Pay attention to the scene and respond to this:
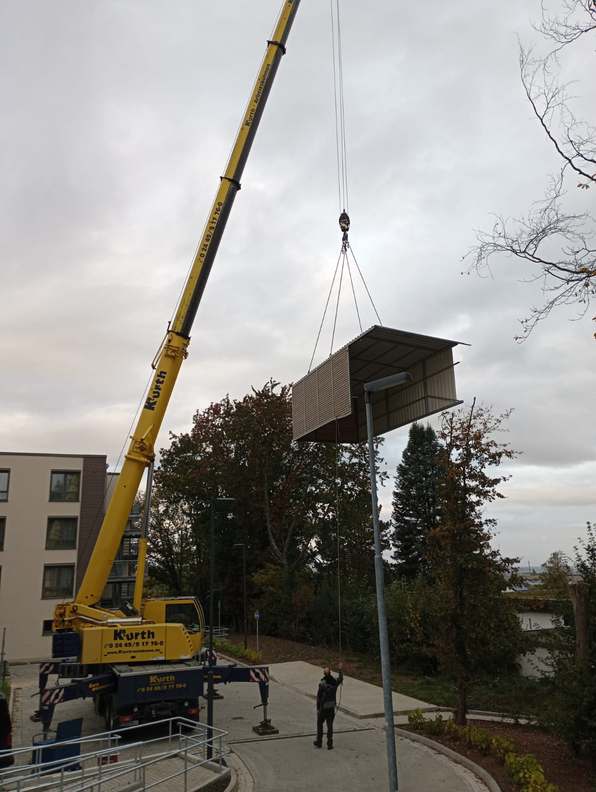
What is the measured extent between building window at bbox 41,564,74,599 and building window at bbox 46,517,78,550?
1.21 meters

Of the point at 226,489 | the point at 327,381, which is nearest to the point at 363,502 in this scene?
the point at 226,489

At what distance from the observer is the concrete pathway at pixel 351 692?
18.9 m

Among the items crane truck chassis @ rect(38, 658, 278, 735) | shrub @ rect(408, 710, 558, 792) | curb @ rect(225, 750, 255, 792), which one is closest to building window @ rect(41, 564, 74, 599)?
crane truck chassis @ rect(38, 658, 278, 735)

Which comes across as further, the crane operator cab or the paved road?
the crane operator cab

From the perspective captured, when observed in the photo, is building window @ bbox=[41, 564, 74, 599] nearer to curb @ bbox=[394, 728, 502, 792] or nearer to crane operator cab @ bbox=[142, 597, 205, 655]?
crane operator cab @ bbox=[142, 597, 205, 655]

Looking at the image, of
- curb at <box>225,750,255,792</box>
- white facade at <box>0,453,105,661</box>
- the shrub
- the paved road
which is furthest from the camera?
white facade at <box>0,453,105,661</box>

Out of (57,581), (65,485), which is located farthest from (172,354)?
(57,581)

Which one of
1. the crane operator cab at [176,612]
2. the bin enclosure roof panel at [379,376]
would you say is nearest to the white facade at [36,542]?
the crane operator cab at [176,612]

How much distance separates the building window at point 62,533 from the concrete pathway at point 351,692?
658 inches

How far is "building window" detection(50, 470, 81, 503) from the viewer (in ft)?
128

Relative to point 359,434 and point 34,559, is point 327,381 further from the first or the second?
point 34,559

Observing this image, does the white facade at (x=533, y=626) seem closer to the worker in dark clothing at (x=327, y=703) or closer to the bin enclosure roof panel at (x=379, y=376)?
the bin enclosure roof panel at (x=379, y=376)

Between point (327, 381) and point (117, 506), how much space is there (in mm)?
6893

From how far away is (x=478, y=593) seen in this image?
15531mm
